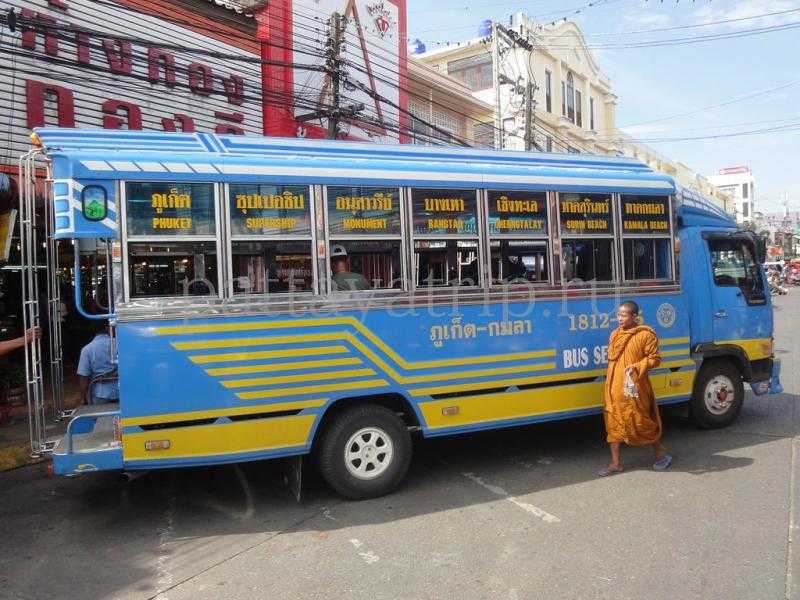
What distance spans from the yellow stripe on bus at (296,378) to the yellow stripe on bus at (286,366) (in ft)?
0.18

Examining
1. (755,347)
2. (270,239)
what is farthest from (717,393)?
(270,239)

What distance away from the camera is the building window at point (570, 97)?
97.2 ft

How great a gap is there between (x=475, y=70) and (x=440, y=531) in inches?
1014

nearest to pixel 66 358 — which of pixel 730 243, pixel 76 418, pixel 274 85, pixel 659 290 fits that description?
pixel 274 85

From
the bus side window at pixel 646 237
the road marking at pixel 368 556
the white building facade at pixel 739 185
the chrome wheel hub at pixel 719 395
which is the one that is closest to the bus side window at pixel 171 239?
the road marking at pixel 368 556

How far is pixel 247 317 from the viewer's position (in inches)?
190

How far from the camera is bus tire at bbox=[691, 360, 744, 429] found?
712 centimetres

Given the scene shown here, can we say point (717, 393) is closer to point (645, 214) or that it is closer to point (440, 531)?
point (645, 214)

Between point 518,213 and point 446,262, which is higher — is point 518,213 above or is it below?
above

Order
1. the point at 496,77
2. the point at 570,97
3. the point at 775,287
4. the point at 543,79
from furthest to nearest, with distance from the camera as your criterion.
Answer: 1. the point at 775,287
2. the point at 570,97
3. the point at 543,79
4. the point at 496,77

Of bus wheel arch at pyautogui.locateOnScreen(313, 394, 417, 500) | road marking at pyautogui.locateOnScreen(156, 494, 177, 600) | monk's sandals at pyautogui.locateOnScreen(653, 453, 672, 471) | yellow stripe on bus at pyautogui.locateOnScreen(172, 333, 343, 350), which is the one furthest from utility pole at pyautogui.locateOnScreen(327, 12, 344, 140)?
monk's sandals at pyautogui.locateOnScreen(653, 453, 672, 471)

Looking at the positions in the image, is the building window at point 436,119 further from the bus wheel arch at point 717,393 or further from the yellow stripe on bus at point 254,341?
the yellow stripe on bus at point 254,341

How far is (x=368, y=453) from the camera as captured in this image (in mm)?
5262

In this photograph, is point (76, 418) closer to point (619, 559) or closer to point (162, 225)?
point (162, 225)
